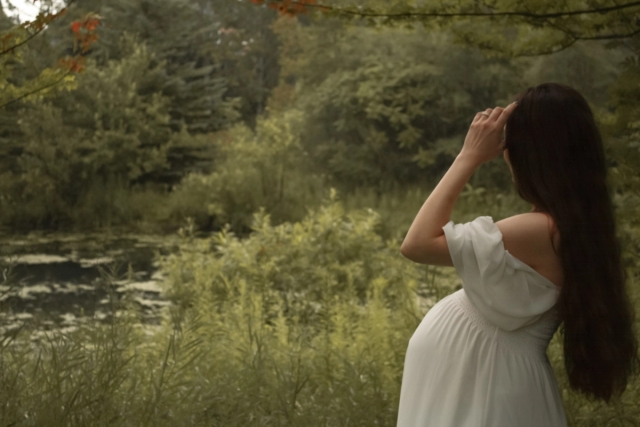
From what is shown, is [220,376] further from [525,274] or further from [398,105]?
[398,105]

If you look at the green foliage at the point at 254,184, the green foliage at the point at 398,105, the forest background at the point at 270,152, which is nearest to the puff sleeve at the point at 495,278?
the forest background at the point at 270,152

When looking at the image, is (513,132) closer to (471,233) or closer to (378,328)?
(471,233)

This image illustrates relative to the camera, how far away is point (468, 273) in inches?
61.8

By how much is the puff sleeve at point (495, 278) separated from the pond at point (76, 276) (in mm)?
3888

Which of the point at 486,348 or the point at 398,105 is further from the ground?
the point at 398,105

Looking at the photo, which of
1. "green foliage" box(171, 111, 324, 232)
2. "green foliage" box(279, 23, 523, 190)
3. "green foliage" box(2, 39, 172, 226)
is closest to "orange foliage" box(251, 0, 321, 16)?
"green foliage" box(171, 111, 324, 232)

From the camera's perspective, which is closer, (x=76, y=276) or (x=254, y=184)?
(x=76, y=276)

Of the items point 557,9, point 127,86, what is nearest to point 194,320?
point 557,9

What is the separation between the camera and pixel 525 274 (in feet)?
5.17

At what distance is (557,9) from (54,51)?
8.78m

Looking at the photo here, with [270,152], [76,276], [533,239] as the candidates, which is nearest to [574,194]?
[533,239]

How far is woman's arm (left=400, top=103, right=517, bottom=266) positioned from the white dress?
3 centimetres

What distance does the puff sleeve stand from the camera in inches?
60.4

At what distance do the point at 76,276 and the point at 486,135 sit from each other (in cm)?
710
